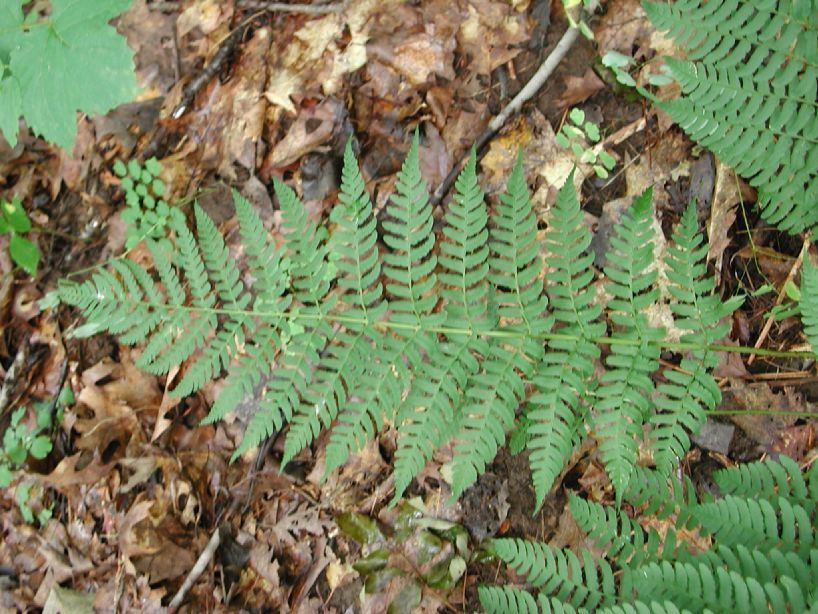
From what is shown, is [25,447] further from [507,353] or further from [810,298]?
[810,298]

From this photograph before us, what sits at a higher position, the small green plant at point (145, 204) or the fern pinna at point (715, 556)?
the small green plant at point (145, 204)

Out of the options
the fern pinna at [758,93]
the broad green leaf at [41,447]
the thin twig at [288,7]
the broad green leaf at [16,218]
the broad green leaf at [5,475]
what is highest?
the thin twig at [288,7]

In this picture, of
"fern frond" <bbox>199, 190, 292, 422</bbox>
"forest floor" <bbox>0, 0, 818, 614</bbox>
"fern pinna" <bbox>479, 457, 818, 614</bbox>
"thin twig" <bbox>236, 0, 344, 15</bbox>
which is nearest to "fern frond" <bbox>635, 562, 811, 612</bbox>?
"fern pinna" <bbox>479, 457, 818, 614</bbox>

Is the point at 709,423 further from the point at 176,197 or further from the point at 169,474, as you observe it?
the point at 176,197

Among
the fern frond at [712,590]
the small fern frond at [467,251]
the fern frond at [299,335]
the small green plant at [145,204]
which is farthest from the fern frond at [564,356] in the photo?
the small green plant at [145,204]

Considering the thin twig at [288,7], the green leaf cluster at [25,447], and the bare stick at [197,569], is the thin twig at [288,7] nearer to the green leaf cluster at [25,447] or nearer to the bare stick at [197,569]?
the green leaf cluster at [25,447]

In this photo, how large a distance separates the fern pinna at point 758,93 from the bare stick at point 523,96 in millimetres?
1023

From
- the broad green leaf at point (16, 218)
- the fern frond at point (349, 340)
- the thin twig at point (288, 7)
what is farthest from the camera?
the broad green leaf at point (16, 218)

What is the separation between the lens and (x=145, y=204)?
3.93 m

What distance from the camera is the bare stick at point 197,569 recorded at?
3.37 metres

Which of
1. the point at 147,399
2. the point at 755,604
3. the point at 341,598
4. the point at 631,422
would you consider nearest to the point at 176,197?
the point at 147,399

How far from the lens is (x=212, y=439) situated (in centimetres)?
354

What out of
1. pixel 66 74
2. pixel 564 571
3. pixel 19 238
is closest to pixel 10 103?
pixel 66 74

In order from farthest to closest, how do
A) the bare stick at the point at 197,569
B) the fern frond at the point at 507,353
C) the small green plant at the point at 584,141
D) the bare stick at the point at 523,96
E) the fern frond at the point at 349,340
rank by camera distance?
the bare stick at the point at 197,569 → the bare stick at the point at 523,96 → the small green plant at the point at 584,141 → the fern frond at the point at 349,340 → the fern frond at the point at 507,353
